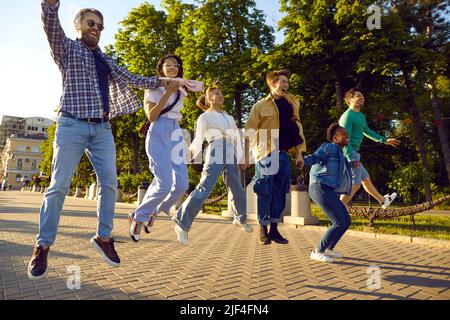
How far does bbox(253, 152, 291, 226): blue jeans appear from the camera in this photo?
4613 mm

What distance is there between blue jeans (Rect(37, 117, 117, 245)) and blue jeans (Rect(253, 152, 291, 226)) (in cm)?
206

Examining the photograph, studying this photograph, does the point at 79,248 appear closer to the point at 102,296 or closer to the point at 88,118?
the point at 102,296

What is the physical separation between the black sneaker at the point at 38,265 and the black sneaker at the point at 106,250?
421 mm

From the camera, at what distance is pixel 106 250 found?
3.21m

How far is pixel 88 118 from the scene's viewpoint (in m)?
3.16

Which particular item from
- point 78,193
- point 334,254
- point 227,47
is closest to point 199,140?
point 334,254

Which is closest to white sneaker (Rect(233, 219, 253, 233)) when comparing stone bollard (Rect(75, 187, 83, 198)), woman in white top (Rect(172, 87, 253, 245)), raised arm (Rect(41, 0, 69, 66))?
woman in white top (Rect(172, 87, 253, 245))

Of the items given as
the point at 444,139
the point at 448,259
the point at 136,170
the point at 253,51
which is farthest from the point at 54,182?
the point at 136,170

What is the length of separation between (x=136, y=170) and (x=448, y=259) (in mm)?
24962

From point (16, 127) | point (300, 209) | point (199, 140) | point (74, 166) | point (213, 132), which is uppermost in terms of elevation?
point (16, 127)

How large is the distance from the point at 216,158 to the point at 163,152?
2.90 ft

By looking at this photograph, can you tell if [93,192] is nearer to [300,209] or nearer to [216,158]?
[300,209]

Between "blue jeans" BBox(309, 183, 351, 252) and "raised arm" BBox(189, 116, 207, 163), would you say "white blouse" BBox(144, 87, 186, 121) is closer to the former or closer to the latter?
"raised arm" BBox(189, 116, 207, 163)
